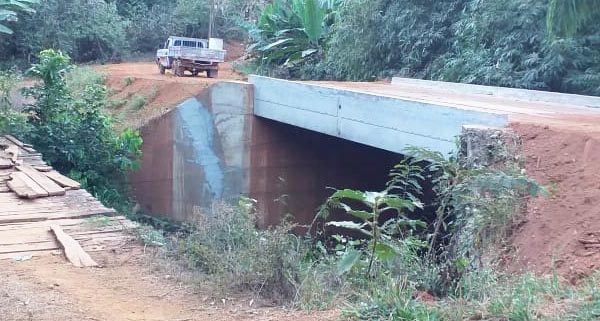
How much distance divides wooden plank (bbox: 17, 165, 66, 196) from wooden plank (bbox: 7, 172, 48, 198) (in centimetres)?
7

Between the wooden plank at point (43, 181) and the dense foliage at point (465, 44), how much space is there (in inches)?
297

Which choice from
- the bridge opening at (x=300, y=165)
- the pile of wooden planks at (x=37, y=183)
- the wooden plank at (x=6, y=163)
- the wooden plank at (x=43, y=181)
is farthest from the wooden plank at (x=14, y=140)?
the bridge opening at (x=300, y=165)

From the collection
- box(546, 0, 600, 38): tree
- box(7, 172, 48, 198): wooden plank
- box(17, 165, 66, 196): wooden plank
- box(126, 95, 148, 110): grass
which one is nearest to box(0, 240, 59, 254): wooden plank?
box(7, 172, 48, 198): wooden plank

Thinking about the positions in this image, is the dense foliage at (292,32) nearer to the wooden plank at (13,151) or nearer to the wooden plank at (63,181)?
the wooden plank at (13,151)

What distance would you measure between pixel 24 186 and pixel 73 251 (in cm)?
328

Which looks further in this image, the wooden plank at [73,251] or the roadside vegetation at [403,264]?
the wooden plank at [73,251]

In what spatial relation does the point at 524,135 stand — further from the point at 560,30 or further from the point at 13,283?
the point at 13,283

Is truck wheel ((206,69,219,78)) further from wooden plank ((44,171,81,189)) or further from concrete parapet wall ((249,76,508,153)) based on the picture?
wooden plank ((44,171,81,189))

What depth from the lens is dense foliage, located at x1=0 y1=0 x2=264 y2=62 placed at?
30.7m

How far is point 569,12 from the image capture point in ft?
38.7

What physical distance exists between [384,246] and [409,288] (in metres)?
0.45

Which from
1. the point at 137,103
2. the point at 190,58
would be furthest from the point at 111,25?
the point at 137,103

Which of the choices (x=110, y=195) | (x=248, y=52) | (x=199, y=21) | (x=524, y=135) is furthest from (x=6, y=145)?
(x=199, y=21)

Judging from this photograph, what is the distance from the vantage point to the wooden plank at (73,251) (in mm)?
7322
